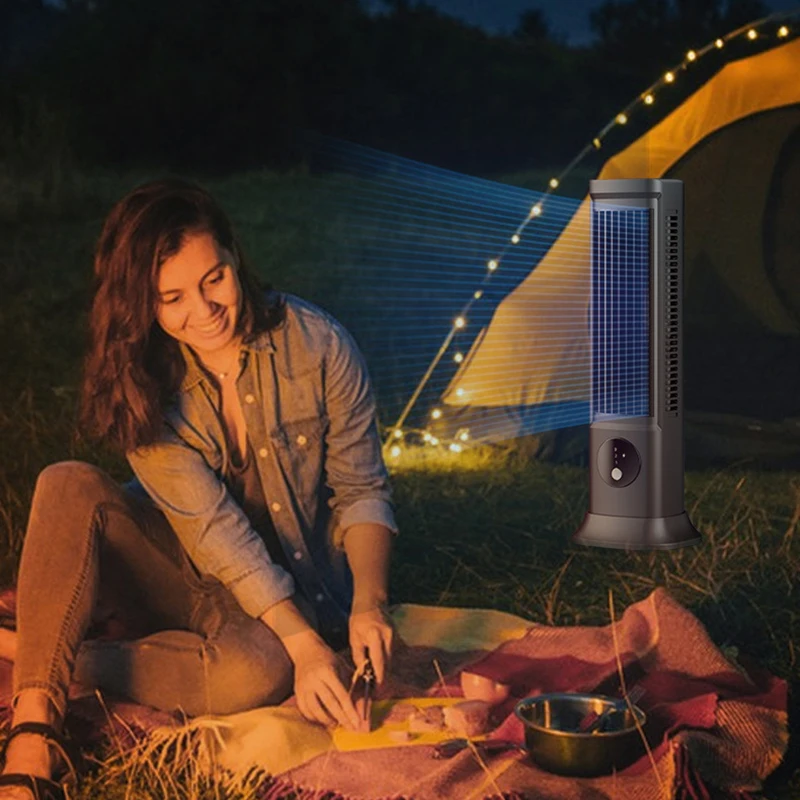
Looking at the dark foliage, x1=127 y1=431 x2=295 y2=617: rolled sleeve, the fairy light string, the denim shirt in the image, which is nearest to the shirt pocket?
the denim shirt

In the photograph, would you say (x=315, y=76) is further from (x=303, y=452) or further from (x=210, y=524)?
(x=210, y=524)

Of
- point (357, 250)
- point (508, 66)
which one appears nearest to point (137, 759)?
point (357, 250)

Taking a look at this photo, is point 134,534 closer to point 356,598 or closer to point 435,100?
point 356,598

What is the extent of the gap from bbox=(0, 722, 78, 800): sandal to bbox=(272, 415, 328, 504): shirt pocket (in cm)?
59

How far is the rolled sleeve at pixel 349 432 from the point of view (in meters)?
2.54

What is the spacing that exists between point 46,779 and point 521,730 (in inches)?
27.7

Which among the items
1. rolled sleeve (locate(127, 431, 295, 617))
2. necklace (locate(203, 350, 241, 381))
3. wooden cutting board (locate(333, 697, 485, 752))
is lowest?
wooden cutting board (locate(333, 697, 485, 752))

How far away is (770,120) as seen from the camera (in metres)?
4.12

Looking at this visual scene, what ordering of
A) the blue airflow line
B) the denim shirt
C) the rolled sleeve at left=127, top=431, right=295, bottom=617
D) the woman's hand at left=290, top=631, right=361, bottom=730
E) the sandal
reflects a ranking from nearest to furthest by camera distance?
the sandal, the woman's hand at left=290, top=631, right=361, bottom=730, the rolled sleeve at left=127, top=431, right=295, bottom=617, the denim shirt, the blue airflow line

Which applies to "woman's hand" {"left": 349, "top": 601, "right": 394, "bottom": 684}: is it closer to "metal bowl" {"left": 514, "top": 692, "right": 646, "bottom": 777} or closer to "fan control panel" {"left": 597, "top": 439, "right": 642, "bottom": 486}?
"metal bowl" {"left": 514, "top": 692, "right": 646, "bottom": 777}

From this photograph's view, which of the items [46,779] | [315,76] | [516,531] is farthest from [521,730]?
[315,76]

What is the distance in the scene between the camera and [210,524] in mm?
2396

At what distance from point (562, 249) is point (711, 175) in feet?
1.54

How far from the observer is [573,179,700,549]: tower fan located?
2766mm
